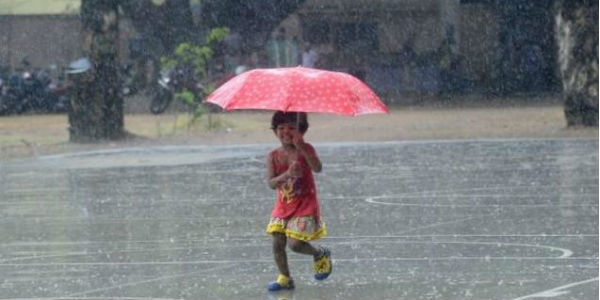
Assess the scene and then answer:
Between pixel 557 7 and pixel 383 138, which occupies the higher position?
pixel 557 7

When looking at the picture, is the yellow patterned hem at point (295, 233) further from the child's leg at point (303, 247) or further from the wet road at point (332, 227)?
the wet road at point (332, 227)

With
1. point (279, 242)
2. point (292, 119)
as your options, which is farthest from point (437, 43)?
point (279, 242)

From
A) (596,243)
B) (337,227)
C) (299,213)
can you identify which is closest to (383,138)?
(337,227)

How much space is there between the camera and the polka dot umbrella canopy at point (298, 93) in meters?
9.49

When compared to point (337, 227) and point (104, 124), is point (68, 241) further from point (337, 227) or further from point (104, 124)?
point (104, 124)

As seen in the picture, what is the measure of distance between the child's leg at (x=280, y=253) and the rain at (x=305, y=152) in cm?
11

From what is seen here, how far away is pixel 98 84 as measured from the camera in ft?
91.9

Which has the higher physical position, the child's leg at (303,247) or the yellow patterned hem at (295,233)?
the yellow patterned hem at (295,233)

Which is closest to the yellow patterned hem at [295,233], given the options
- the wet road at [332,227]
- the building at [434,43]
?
the wet road at [332,227]

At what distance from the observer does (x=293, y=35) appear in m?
44.4

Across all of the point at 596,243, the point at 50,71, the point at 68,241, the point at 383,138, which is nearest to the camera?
the point at 596,243

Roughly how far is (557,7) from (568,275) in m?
18.5

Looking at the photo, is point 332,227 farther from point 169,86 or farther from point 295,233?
point 169,86

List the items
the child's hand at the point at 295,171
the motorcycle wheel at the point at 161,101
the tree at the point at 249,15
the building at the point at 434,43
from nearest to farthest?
the child's hand at the point at 295,171 < the motorcycle wheel at the point at 161,101 < the tree at the point at 249,15 < the building at the point at 434,43
